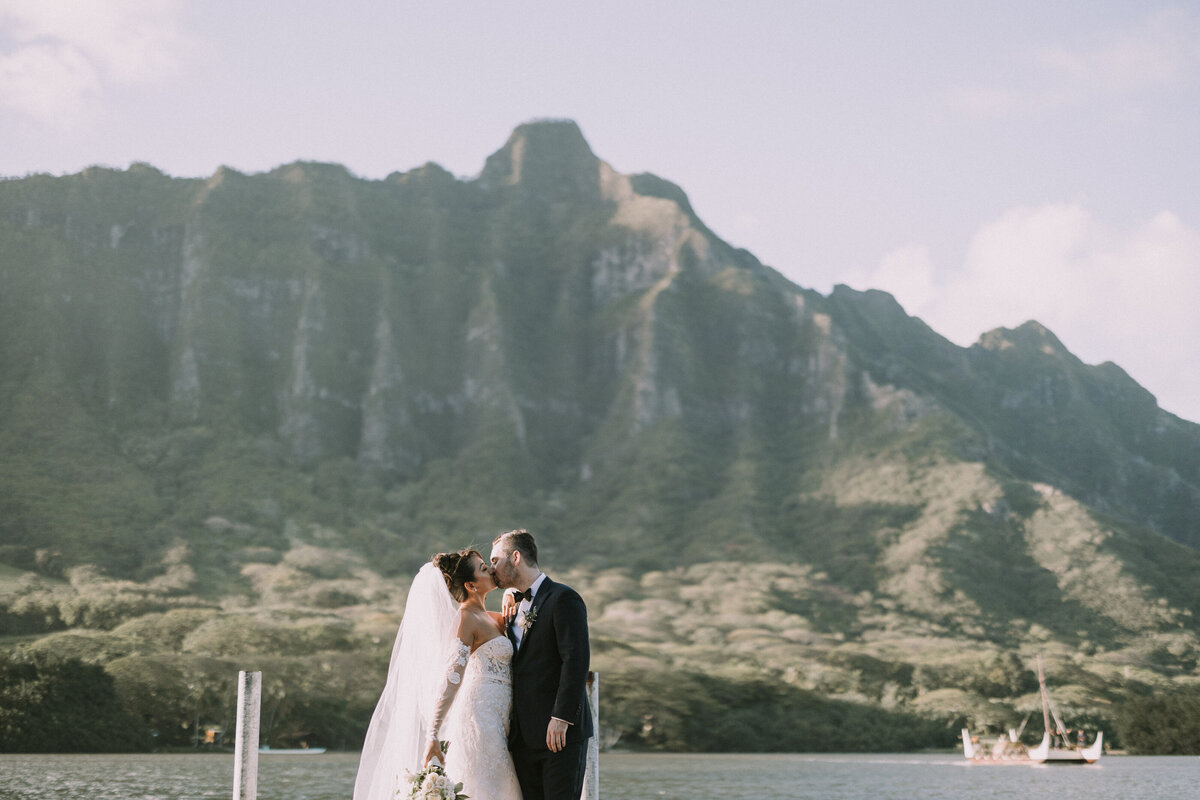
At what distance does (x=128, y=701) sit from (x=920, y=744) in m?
61.9

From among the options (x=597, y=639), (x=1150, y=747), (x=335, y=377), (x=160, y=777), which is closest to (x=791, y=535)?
(x=597, y=639)

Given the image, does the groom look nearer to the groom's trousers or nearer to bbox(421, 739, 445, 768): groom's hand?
the groom's trousers

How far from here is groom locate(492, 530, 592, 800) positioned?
9.68 metres

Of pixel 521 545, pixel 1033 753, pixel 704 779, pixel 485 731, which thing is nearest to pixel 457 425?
pixel 1033 753

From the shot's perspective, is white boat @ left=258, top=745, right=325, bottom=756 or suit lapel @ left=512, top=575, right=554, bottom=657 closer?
suit lapel @ left=512, top=575, right=554, bottom=657

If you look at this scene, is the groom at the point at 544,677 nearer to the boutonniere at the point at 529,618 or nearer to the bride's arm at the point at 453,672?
the boutonniere at the point at 529,618

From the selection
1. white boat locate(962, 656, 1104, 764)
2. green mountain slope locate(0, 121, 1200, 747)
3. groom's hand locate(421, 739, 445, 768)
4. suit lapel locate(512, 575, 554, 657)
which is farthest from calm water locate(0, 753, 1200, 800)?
suit lapel locate(512, 575, 554, 657)

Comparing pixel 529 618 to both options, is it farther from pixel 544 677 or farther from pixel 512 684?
pixel 512 684

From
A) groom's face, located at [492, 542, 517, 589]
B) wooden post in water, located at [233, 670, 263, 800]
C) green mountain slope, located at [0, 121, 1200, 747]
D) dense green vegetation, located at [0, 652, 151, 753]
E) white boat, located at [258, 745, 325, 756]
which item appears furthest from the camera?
green mountain slope, located at [0, 121, 1200, 747]

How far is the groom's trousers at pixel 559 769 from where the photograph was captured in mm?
9750

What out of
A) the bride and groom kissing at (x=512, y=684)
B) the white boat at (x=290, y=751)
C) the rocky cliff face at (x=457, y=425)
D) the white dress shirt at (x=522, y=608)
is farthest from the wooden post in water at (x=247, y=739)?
the rocky cliff face at (x=457, y=425)

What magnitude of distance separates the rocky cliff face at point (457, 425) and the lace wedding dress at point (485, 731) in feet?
435

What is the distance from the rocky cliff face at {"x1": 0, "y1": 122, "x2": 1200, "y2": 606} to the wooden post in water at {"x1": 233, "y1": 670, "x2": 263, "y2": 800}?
129 metres

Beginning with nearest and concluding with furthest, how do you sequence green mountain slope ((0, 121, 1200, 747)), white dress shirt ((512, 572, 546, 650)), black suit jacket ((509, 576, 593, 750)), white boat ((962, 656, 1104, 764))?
black suit jacket ((509, 576, 593, 750)) → white dress shirt ((512, 572, 546, 650)) → white boat ((962, 656, 1104, 764)) → green mountain slope ((0, 121, 1200, 747))
